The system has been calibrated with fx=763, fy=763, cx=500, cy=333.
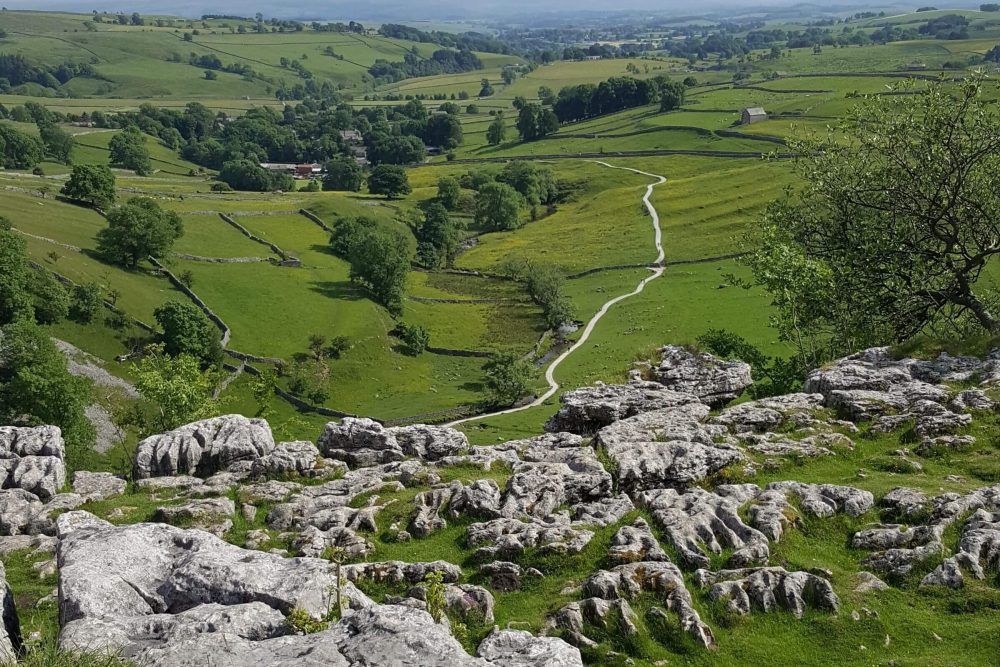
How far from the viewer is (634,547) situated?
25062 millimetres

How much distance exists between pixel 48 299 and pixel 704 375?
264 ft

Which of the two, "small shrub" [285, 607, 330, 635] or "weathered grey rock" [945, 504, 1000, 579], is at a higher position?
"small shrub" [285, 607, 330, 635]

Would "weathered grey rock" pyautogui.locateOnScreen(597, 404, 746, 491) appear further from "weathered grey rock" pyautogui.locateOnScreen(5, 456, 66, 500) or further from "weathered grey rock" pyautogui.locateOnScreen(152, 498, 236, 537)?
"weathered grey rock" pyautogui.locateOnScreen(5, 456, 66, 500)

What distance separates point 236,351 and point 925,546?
307 ft

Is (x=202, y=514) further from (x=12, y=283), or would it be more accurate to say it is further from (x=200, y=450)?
(x=12, y=283)

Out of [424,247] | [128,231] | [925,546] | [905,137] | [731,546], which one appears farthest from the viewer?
[424,247]

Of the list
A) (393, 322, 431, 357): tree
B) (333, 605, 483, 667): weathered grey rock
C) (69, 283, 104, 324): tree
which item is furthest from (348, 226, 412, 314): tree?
(333, 605, 483, 667): weathered grey rock

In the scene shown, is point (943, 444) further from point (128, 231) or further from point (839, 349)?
point (128, 231)

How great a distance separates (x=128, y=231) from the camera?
117688 mm

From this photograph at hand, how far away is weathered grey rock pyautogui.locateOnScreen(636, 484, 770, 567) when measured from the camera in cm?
2454

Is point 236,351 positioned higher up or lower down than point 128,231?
lower down

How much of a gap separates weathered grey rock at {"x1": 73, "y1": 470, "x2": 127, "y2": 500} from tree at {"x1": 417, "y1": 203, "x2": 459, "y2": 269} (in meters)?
128

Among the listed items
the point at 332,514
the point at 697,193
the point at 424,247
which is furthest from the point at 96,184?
the point at 332,514

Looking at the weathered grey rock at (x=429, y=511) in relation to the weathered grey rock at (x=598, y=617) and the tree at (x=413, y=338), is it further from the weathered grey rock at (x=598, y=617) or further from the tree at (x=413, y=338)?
the tree at (x=413, y=338)
